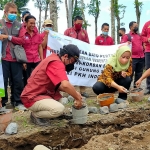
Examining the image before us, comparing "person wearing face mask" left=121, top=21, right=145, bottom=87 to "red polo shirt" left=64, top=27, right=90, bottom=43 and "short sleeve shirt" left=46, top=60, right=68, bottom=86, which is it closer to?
"red polo shirt" left=64, top=27, right=90, bottom=43

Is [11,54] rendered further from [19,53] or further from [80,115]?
[80,115]

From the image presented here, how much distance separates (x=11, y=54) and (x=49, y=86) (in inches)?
54.9

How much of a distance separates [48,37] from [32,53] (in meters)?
0.83

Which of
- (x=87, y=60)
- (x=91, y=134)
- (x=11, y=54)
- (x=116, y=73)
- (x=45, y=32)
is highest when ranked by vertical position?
(x=45, y=32)

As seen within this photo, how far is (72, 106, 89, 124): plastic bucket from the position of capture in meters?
3.67

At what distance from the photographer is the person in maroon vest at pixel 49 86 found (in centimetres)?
332

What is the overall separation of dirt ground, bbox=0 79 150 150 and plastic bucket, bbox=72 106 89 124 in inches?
3.6

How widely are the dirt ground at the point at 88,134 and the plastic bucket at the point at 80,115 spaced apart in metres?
0.09

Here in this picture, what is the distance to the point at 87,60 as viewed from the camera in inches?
242

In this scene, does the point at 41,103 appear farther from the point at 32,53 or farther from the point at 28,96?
the point at 32,53

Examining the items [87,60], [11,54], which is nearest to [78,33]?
[87,60]

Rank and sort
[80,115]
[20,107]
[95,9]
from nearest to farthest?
[80,115]
[20,107]
[95,9]

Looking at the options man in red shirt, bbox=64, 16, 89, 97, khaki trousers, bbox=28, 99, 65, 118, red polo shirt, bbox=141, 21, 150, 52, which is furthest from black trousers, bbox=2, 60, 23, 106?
red polo shirt, bbox=141, 21, 150, 52

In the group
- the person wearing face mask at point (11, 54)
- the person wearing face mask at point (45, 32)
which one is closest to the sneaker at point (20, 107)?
the person wearing face mask at point (11, 54)
